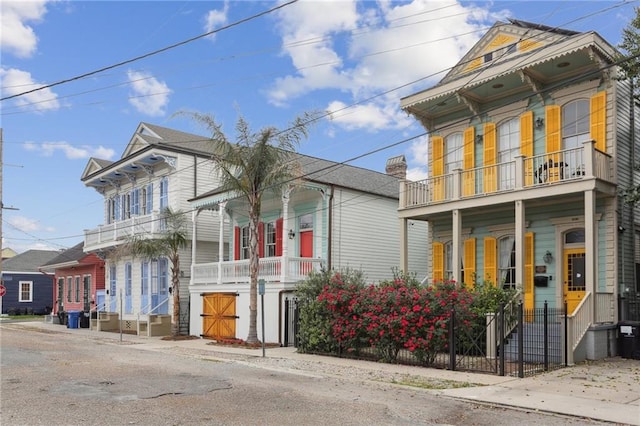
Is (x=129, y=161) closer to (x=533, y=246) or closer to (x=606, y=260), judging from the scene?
(x=533, y=246)

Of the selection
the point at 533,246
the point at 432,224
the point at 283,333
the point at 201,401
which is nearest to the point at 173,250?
the point at 283,333

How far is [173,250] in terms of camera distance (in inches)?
1008

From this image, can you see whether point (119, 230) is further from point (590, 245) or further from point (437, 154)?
point (590, 245)

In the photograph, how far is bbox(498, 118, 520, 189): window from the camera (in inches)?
744

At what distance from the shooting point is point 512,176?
18.5 metres

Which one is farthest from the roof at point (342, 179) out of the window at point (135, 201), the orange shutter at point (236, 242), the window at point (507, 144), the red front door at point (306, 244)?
the window at point (135, 201)

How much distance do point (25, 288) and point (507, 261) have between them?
151 ft

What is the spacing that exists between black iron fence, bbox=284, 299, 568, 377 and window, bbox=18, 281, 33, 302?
44.6 m

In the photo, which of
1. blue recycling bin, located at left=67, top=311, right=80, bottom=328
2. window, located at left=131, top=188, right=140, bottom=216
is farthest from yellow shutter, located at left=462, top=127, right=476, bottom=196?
blue recycling bin, located at left=67, top=311, right=80, bottom=328

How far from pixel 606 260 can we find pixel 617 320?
5.34 feet

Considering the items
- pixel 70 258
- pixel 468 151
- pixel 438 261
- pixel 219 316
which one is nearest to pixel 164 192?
pixel 219 316

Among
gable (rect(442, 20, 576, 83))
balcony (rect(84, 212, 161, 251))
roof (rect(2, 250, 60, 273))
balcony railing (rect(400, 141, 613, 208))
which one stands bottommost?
roof (rect(2, 250, 60, 273))

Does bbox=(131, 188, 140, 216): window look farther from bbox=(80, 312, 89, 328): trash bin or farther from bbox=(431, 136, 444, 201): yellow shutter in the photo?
bbox=(431, 136, 444, 201): yellow shutter

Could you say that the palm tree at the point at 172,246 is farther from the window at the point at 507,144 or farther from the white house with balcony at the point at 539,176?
the window at the point at 507,144
